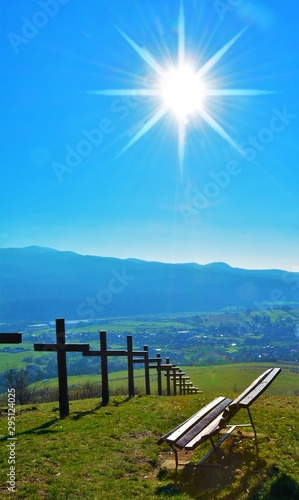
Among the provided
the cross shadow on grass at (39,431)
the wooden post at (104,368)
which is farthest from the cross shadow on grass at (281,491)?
the wooden post at (104,368)

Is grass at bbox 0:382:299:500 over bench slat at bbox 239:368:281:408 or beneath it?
beneath

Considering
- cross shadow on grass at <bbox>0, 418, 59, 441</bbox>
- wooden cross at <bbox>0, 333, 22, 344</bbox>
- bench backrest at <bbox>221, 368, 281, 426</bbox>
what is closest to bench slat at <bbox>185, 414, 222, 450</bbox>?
bench backrest at <bbox>221, 368, 281, 426</bbox>

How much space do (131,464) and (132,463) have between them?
71mm

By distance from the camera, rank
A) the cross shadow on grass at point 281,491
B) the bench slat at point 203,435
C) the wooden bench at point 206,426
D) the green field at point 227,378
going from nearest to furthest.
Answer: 1. the cross shadow on grass at point 281,491
2. the bench slat at point 203,435
3. the wooden bench at point 206,426
4. the green field at point 227,378

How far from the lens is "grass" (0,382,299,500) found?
5.72 metres

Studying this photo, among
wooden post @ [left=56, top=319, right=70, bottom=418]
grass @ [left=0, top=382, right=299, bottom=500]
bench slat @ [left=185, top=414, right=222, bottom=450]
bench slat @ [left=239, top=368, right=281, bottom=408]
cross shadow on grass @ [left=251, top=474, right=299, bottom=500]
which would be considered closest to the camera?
cross shadow on grass @ [left=251, top=474, right=299, bottom=500]

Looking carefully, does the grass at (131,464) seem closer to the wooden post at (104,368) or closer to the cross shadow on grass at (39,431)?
the cross shadow on grass at (39,431)

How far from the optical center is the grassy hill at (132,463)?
18.8 feet

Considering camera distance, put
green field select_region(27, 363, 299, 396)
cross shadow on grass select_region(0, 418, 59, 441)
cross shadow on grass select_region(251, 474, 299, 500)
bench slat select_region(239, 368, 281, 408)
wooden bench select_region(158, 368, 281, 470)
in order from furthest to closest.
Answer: green field select_region(27, 363, 299, 396)
cross shadow on grass select_region(0, 418, 59, 441)
bench slat select_region(239, 368, 281, 408)
wooden bench select_region(158, 368, 281, 470)
cross shadow on grass select_region(251, 474, 299, 500)

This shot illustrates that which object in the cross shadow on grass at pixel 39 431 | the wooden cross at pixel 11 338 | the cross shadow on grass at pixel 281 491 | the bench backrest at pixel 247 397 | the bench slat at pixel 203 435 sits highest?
the wooden cross at pixel 11 338

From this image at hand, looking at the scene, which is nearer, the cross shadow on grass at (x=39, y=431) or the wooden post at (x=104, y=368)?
the cross shadow on grass at (x=39, y=431)

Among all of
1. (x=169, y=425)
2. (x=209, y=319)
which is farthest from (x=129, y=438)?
(x=209, y=319)

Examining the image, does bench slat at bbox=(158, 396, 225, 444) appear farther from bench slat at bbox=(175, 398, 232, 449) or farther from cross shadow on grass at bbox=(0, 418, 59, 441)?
cross shadow on grass at bbox=(0, 418, 59, 441)

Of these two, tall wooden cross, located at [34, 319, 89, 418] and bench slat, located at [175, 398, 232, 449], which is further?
tall wooden cross, located at [34, 319, 89, 418]
